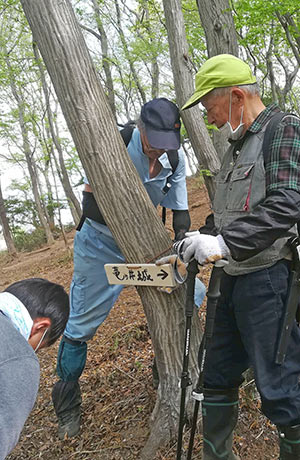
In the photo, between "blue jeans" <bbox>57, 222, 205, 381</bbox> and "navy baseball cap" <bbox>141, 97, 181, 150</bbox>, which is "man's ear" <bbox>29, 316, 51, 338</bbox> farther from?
"navy baseball cap" <bbox>141, 97, 181, 150</bbox>

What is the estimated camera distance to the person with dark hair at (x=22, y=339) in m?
1.27

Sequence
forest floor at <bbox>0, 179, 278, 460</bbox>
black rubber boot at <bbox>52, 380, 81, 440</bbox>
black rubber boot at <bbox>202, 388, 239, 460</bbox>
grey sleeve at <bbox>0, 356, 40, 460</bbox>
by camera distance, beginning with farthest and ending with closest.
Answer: black rubber boot at <bbox>52, 380, 81, 440</bbox>, forest floor at <bbox>0, 179, 278, 460</bbox>, black rubber boot at <bbox>202, 388, 239, 460</bbox>, grey sleeve at <bbox>0, 356, 40, 460</bbox>

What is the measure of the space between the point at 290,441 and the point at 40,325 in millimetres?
1312

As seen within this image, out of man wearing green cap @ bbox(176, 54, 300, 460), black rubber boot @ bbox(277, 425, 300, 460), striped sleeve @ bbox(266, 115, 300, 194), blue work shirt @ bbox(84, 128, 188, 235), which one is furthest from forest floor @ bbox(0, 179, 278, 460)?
striped sleeve @ bbox(266, 115, 300, 194)

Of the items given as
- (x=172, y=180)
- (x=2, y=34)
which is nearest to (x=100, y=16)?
(x=2, y=34)

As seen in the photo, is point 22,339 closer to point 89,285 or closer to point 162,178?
point 89,285

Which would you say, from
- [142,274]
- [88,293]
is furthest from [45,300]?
[88,293]

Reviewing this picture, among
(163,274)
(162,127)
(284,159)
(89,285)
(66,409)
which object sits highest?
(162,127)

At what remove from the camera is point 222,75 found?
1779mm

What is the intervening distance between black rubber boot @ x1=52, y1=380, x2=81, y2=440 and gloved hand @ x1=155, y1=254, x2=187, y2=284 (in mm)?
1363

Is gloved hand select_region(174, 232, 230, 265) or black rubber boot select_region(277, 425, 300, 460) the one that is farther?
black rubber boot select_region(277, 425, 300, 460)

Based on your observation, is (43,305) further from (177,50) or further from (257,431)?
(177,50)

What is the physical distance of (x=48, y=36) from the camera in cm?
204

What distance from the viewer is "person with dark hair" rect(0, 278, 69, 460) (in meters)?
1.27
